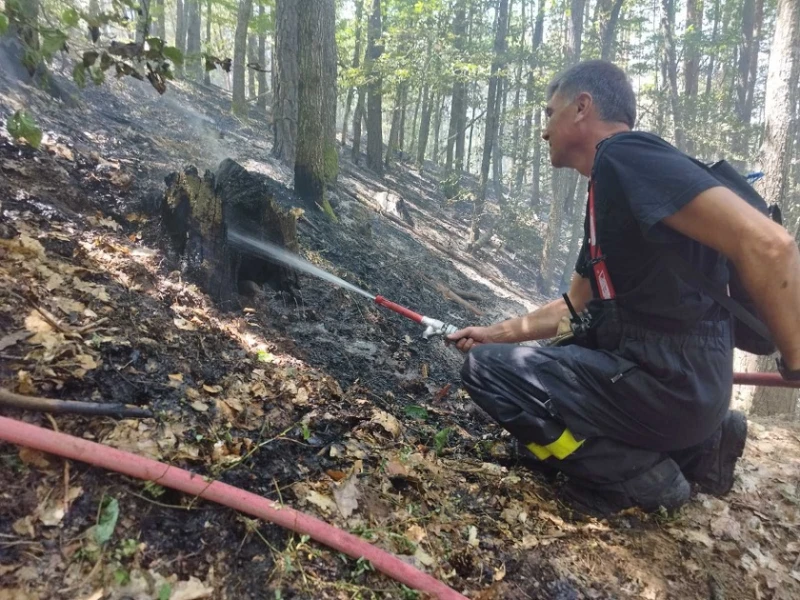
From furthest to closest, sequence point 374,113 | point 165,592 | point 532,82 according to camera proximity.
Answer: point 374,113, point 532,82, point 165,592

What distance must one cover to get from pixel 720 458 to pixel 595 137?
7.01 ft

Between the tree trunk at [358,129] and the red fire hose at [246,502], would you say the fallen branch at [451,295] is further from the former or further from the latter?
the tree trunk at [358,129]

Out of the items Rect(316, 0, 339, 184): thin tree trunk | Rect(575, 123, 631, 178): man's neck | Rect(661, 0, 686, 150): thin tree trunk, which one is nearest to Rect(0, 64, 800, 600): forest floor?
Rect(575, 123, 631, 178): man's neck

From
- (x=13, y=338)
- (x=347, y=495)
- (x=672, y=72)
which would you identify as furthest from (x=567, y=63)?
(x=13, y=338)

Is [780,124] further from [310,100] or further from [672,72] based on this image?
[672,72]

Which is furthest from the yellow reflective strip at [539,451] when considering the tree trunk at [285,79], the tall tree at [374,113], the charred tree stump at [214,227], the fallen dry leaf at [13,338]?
the tall tree at [374,113]

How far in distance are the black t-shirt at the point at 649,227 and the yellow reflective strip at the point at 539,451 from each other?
3.06 ft

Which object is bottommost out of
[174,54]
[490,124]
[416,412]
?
[416,412]

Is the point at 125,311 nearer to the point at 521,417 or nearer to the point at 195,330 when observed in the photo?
the point at 195,330

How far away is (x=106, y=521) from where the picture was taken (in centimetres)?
180

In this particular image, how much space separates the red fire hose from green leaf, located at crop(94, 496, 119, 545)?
0.11 metres

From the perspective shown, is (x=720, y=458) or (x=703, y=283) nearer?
(x=703, y=283)

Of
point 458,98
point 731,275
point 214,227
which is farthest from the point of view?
point 458,98

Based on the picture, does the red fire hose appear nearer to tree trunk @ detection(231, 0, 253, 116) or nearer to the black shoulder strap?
the black shoulder strap
